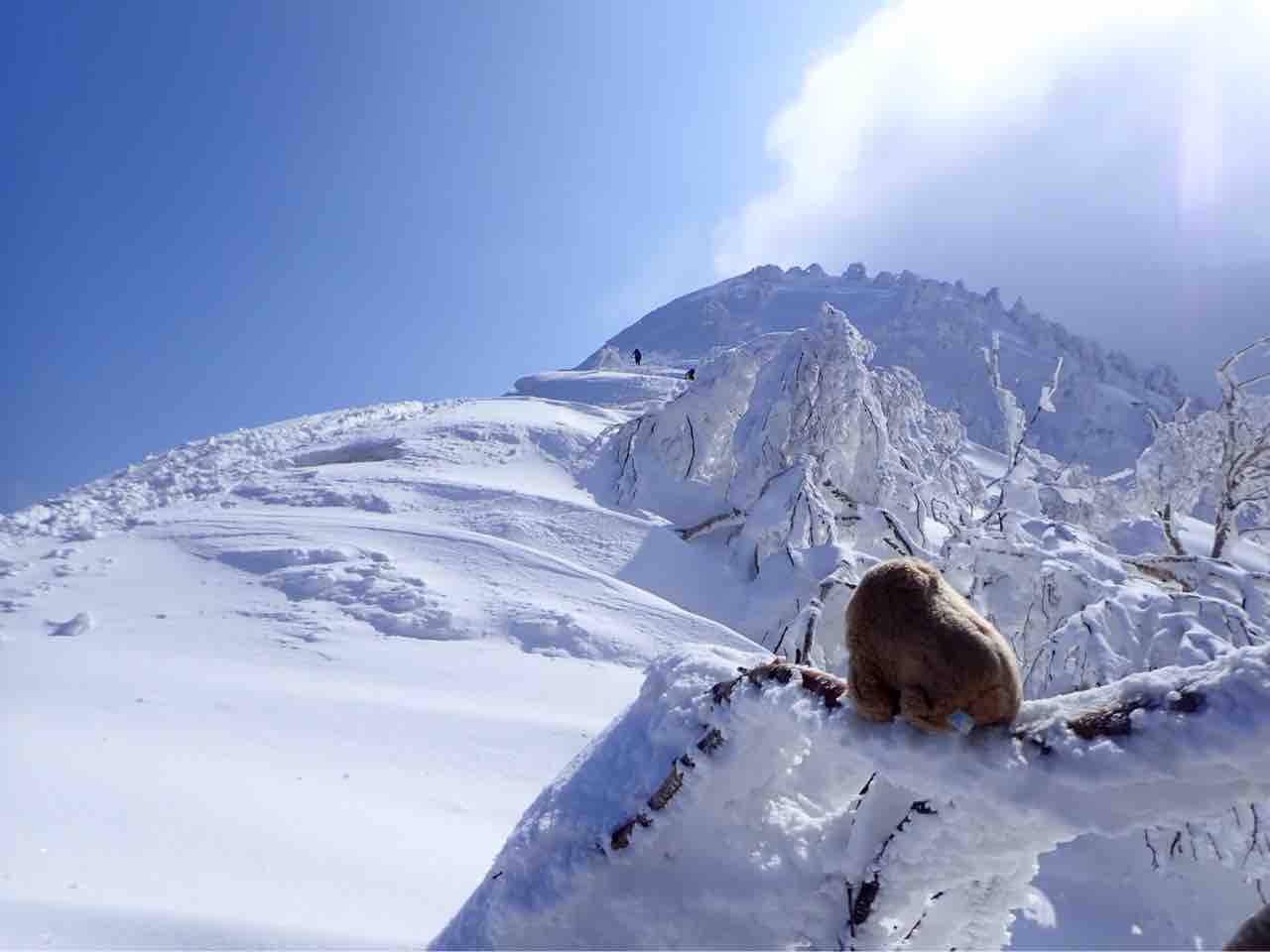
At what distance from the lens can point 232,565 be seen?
6590 mm

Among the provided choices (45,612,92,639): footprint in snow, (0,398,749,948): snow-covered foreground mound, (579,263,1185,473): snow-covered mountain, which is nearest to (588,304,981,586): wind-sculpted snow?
(0,398,749,948): snow-covered foreground mound

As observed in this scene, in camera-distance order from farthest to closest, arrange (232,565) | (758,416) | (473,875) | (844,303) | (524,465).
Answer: (844,303) < (524,465) < (758,416) < (232,565) < (473,875)

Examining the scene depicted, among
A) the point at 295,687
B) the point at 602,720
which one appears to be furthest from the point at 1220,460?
the point at 295,687

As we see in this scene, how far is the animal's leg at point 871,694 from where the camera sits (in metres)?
1.51

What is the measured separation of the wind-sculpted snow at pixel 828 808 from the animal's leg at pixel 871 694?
4 cm

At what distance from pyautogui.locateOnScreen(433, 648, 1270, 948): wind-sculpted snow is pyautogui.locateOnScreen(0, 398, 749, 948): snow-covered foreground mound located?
948mm

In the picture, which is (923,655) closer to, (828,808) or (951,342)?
(828,808)

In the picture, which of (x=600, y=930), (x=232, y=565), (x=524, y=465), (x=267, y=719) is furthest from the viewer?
(x=524, y=465)

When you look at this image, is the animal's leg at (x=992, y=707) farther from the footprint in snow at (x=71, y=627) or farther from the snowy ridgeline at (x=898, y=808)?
the footprint in snow at (x=71, y=627)

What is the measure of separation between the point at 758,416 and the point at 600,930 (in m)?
7.68

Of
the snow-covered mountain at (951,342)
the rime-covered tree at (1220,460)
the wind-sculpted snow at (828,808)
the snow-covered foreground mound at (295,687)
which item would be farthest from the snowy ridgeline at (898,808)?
the snow-covered mountain at (951,342)

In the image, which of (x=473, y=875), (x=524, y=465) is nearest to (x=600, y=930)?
(x=473, y=875)

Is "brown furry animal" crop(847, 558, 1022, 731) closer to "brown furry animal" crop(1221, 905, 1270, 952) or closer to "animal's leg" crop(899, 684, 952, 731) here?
"animal's leg" crop(899, 684, 952, 731)

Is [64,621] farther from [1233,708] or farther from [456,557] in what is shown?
[1233,708]
